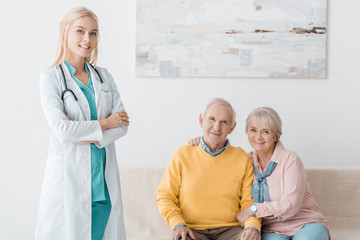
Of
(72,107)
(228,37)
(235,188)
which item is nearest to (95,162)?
(72,107)

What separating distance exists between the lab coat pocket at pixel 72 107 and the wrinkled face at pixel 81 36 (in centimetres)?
22

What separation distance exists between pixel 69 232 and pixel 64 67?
0.76 metres

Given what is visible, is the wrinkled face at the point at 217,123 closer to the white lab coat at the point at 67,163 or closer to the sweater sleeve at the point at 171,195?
the sweater sleeve at the point at 171,195

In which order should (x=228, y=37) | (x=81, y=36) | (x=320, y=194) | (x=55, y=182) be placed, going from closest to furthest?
1. (x=55, y=182)
2. (x=81, y=36)
3. (x=320, y=194)
4. (x=228, y=37)

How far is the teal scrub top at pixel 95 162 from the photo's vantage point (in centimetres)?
195

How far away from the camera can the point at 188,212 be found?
222 centimetres

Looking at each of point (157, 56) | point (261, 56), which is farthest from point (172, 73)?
point (261, 56)

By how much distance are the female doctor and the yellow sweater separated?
333 millimetres

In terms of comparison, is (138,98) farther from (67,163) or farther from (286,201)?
(286,201)

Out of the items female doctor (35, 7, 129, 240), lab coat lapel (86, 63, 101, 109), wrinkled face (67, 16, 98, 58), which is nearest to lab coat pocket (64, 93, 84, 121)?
female doctor (35, 7, 129, 240)

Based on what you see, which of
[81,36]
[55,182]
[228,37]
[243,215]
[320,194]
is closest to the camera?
[55,182]

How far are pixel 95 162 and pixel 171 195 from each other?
48 centimetres

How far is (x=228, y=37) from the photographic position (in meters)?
2.98

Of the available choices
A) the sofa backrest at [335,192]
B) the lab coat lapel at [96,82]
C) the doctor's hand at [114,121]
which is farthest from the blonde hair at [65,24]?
the sofa backrest at [335,192]
